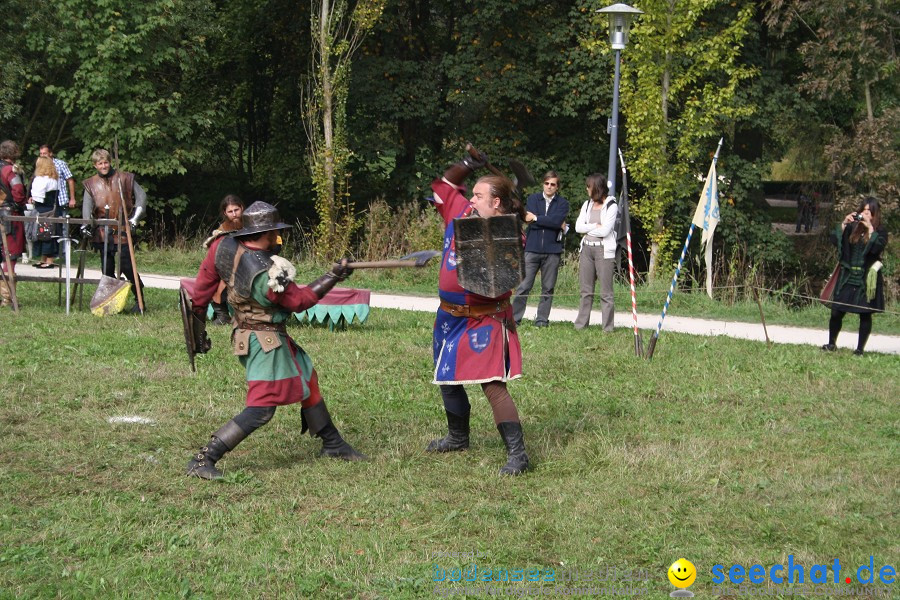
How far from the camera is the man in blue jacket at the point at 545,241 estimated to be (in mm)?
11602

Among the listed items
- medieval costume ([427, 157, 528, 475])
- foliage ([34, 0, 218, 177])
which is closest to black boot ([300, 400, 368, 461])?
medieval costume ([427, 157, 528, 475])

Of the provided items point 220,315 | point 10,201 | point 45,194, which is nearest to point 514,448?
point 220,315

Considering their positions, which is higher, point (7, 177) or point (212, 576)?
point (7, 177)

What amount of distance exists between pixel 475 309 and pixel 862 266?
568 cm

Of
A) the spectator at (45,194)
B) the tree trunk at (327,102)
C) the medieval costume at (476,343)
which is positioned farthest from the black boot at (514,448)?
the tree trunk at (327,102)

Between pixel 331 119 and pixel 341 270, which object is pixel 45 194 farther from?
pixel 341 270

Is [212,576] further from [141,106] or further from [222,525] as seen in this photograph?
[141,106]

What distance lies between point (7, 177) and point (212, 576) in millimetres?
9342

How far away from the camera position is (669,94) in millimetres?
18328

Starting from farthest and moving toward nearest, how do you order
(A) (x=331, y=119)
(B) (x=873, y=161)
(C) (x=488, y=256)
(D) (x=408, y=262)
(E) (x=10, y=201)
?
(A) (x=331, y=119)
(B) (x=873, y=161)
(E) (x=10, y=201)
(C) (x=488, y=256)
(D) (x=408, y=262)

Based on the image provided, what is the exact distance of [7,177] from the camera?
12469 mm

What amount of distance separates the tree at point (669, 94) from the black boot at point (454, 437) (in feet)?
39.5

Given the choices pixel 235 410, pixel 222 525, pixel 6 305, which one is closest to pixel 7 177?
pixel 6 305

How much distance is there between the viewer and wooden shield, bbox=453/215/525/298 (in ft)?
19.5
